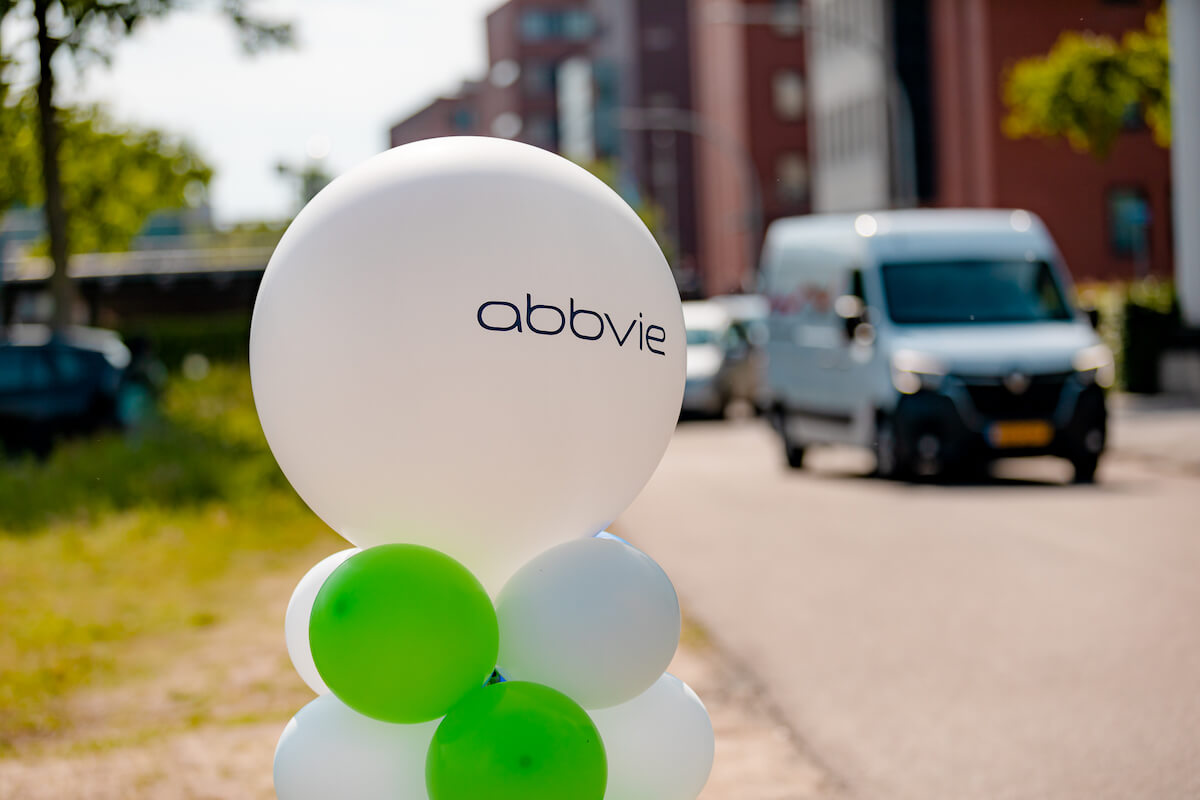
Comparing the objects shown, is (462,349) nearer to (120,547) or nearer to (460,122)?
(120,547)

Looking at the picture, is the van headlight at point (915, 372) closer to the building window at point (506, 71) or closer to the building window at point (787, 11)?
the building window at point (787, 11)

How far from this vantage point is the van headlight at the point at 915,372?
13.7 metres

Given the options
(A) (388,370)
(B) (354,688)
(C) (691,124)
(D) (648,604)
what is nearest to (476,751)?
(B) (354,688)

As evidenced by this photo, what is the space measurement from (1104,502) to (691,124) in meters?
72.1

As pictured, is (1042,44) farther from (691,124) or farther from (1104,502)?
(691,124)

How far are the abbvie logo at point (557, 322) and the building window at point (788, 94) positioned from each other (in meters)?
63.4

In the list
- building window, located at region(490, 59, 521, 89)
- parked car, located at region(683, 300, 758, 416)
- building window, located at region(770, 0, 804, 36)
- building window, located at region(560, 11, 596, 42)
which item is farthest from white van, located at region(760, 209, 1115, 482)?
building window, located at region(560, 11, 596, 42)

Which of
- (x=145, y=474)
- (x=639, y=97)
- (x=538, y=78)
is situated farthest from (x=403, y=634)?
(x=538, y=78)

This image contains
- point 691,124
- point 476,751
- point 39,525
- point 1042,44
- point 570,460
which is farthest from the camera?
point 691,124

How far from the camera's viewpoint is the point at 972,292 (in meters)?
14.6

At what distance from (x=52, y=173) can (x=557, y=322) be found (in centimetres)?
1738

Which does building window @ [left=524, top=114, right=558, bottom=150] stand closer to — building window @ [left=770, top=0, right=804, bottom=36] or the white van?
building window @ [left=770, top=0, right=804, bottom=36]

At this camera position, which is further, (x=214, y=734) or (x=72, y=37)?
(x=72, y=37)

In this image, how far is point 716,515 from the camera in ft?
42.4
